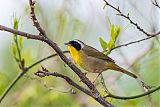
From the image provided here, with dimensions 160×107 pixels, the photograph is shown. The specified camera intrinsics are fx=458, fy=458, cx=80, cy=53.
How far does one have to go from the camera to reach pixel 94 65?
216 cm

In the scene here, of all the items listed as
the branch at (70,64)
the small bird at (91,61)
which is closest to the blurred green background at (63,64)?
the small bird at (91,61)

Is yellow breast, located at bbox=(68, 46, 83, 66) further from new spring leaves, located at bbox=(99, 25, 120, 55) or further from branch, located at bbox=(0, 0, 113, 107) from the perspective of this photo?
branch, located at bbox=(0, 0, 113, 107)

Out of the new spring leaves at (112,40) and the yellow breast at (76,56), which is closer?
the new spring leaves at (112,40)

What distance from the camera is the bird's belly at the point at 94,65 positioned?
2.14 metres

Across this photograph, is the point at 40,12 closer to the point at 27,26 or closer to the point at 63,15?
the point at 63,15

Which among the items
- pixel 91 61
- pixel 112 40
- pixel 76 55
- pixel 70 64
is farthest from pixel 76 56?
pixel 70 64

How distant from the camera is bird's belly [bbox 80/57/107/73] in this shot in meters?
2.14

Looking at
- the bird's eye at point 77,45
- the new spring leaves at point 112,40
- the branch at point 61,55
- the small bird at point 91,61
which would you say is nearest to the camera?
the branch at point 61,55

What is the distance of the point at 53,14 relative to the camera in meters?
2.82

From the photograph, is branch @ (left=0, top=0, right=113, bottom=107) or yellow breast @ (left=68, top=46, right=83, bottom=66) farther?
yellow breast @ (left=68, top=46, right=83, bottom=66)

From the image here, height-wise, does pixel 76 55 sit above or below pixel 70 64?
below

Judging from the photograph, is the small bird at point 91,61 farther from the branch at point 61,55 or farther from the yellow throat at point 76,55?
the branch at point 61,55

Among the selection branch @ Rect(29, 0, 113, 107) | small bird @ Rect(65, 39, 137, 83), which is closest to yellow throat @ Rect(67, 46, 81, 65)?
small bird @ Rect(65, 39, 137, 83)

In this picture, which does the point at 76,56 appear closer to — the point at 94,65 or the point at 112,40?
the point at 94,65
